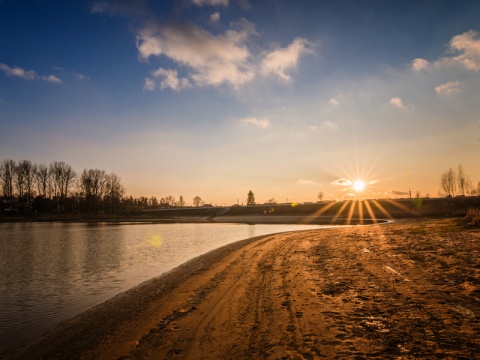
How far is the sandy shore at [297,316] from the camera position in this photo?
5.83 m

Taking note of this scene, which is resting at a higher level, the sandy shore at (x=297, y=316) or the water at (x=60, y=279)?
the sandy shore at (x=297, y=316)

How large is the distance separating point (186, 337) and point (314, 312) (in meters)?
3.30

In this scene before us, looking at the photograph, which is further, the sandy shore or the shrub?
the shrub

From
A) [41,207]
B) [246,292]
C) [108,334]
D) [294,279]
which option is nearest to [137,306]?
[108,334]

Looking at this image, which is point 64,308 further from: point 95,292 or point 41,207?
point 41,207

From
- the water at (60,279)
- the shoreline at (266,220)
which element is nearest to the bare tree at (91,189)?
the shoreline at (266,220)

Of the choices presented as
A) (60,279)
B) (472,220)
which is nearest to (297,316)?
(60,279)

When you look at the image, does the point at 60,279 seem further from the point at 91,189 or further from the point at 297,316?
the point at 91,189

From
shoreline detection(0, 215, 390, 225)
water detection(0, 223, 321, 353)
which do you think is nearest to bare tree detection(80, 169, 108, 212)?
shoreline detection(0, 215, 390, 225)

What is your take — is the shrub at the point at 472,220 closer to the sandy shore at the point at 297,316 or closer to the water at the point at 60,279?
the sandy shore at the point at 297,316

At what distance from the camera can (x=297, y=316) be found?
7.65m

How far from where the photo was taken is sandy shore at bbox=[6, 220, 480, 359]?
5.83m

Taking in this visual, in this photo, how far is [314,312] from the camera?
7.87 meters

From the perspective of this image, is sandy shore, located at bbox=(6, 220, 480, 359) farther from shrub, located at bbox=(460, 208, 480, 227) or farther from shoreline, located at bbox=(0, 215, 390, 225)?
shoreline, located at bbox=(0, 215, 390, 225)
